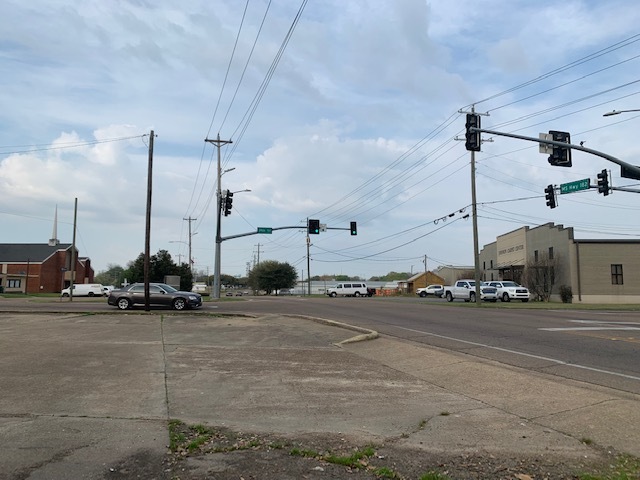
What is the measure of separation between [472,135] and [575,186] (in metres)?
7.76

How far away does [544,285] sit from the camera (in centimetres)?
5381

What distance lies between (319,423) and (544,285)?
53.2 m

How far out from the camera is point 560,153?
1966 cm

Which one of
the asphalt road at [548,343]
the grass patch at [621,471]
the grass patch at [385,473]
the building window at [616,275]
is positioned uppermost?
the building window at [616,275]

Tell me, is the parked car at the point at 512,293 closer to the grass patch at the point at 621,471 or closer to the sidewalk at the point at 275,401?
the sidewalk at the point at 275,401

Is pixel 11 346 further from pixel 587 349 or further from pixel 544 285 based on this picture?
pixel 544 285

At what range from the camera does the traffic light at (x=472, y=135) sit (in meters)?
19.2

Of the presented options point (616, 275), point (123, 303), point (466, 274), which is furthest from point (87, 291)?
point (466, 274)

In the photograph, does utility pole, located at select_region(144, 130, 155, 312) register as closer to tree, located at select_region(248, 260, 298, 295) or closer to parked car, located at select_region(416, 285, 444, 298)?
parked car, located at select_region(416, 285, 444, 298)

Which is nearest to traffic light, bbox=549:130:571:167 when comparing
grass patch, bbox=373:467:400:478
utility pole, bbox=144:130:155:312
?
grass patch, bbox=373:467:400:478

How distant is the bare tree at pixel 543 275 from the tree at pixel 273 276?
53360 millimetres

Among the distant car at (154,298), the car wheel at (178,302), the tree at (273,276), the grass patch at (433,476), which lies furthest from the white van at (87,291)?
the grass patch at (433,476)

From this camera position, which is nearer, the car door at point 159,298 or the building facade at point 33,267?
the car door at point 159,298

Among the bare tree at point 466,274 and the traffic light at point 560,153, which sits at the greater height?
the traffic light at point 560,153
